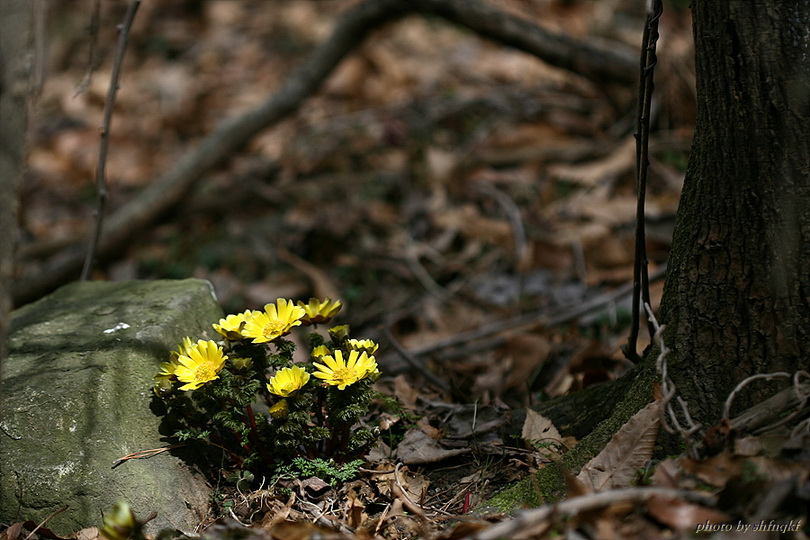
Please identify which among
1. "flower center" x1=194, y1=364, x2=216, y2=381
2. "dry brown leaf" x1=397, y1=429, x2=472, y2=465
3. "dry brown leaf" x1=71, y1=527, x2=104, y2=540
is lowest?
"dry brown leaf" x1=71, y1=527, x2=104, y2=540

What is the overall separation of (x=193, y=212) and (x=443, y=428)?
330 centimetres

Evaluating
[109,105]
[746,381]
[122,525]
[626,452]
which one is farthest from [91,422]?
[746,381]

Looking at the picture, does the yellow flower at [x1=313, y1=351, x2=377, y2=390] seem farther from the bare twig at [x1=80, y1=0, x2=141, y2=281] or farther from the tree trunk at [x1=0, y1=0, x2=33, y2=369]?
the bare twig at [x1=80, y1=0, x2=141, y2=281]

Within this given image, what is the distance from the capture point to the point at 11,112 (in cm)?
132

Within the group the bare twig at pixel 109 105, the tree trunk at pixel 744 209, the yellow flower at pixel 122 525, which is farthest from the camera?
the bare twig at pixel 109 105

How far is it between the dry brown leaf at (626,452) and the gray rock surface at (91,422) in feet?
Answer: 3.31

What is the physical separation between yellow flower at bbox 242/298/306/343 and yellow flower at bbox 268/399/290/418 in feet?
0.56

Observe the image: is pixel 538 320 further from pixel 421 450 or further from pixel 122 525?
pixel 122 525

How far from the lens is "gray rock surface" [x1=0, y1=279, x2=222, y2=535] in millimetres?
1864

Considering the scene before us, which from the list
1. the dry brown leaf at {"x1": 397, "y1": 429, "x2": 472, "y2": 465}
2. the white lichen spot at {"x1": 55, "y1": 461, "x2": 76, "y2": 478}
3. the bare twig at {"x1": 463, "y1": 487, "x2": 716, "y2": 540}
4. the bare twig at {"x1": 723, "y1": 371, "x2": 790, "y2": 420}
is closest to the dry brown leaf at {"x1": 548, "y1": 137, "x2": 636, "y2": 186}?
the dry brown leaf at {"x1": 397, "y1": 429, "x2": 472, "y2": 465}

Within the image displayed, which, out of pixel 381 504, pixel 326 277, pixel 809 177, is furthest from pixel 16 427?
pixel 326 277

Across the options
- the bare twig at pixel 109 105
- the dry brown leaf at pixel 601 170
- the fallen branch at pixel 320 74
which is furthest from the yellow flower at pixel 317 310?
the fallen branch at pixel 320 74

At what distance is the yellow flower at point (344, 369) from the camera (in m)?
1.90

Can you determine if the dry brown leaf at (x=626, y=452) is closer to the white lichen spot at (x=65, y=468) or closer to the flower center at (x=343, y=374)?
the flower center at (x=343, y=374)
